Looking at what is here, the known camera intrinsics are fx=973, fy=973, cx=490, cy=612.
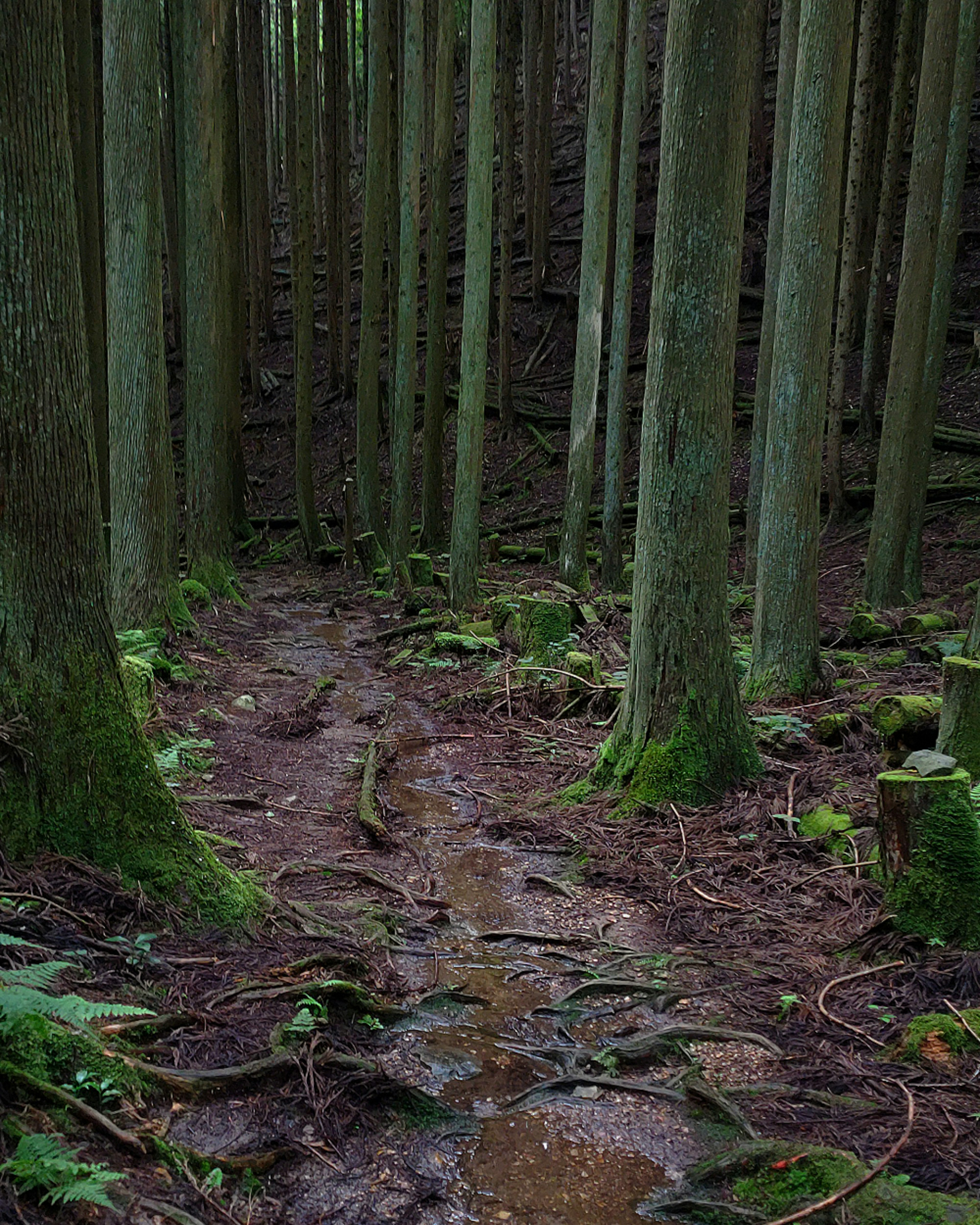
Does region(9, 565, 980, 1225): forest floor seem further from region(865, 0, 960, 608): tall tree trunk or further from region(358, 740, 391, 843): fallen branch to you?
region(865, 0, 960, 608): tall tree trunk

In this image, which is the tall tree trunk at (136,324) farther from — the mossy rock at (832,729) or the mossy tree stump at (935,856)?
the mossy tree stump at (935,856)

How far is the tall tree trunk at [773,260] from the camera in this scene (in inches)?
418

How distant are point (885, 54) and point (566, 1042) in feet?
58.3

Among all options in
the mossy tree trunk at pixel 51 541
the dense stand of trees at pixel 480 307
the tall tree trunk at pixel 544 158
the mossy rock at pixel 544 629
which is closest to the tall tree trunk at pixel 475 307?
the dense stand of trees at pixel 480 307

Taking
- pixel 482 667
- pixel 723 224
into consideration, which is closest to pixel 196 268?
pixel 482 667

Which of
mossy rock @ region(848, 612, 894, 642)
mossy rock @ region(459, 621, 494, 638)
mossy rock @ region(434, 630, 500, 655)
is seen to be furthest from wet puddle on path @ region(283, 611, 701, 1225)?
mossy rock @ region(848, 612, 894, 642)

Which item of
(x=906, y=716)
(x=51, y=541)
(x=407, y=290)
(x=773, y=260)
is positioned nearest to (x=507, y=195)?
(x=407, y=290)

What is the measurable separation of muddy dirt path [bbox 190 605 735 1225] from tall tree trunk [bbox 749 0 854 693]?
2.36 metres

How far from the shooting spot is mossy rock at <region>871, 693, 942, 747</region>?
19.0 feet

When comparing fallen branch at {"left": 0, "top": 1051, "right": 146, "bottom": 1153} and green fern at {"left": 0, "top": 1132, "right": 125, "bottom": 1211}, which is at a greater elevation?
green fern at {"left": 0, "top": 1132, "right": 125, "bottom": 1211}

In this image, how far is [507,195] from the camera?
19.6 metres

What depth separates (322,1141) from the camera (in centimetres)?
284

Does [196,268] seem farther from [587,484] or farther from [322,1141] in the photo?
[322,1141]

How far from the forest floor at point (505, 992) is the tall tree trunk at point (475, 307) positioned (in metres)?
4.99
